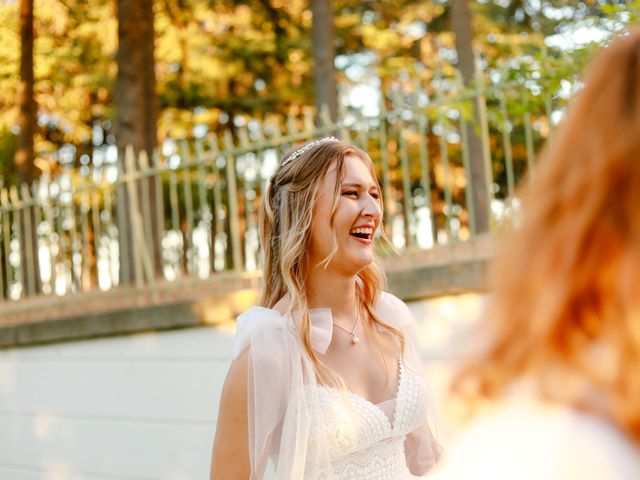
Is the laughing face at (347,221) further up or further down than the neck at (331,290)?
further up

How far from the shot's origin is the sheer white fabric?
2.61 m

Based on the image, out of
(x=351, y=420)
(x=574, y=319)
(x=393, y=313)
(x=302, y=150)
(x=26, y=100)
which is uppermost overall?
(x=26, y=100)

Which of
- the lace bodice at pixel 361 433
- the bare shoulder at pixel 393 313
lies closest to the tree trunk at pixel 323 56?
the bare shoulder at pixel 393 313

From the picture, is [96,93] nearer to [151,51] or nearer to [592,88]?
[151,51]

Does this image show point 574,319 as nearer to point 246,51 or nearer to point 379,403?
point 379,403

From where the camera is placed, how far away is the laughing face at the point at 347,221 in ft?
9.11

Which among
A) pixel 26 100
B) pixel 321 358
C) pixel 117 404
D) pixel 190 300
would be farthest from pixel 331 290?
pixel 26 100

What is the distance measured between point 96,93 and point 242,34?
3.66 meters

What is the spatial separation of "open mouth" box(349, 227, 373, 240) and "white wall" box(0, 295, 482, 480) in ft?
4.85

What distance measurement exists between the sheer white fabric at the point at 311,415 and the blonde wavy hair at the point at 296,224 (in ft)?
0.21

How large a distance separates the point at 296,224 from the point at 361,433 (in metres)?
0.66

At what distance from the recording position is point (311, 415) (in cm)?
265

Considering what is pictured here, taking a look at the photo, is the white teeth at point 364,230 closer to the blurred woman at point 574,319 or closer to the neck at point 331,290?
the neck at point 331,290

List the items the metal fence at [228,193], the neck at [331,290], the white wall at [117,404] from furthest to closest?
the white wall at [117,404], the metal fence at [228,193], the neck at [331,290]
